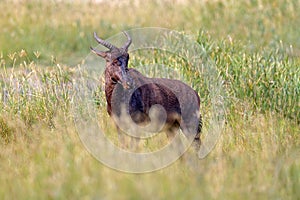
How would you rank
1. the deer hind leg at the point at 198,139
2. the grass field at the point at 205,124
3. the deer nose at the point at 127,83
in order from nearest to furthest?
the grass field at the point at 205,124 → the deer nose at the point at 127,83 → the deer hind leg at the point at 198,139

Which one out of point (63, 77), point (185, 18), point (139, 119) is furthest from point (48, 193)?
point (185, 18)

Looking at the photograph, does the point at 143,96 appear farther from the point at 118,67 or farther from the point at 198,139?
the point at 198,139

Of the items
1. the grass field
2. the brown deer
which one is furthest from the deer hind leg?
the grass field

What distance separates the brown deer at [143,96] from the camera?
6.91 metres

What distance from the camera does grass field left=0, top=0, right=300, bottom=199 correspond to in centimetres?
563

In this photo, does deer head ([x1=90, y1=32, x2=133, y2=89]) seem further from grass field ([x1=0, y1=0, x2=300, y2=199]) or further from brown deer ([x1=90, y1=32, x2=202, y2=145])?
grass field ([x1=0, y1=0, x2=300, y2=199])

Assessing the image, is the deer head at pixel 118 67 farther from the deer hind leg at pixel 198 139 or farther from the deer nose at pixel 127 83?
the deer hind leg at pixel 198 139

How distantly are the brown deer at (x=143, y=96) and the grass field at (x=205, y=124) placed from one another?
1.17 feet

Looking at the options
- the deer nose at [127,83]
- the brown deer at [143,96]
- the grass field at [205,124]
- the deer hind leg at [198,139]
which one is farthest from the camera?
the deer hind leg at [198,139]

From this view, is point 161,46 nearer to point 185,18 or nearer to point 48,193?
point 185,18

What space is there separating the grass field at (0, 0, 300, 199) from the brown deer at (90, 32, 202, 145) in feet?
1.17

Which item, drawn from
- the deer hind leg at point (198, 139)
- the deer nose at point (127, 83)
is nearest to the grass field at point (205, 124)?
the deer hind leg at point (198, 139)

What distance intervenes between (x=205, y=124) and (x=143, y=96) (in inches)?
54.7

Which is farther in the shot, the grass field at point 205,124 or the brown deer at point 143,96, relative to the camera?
the brown deer at point 143,96
